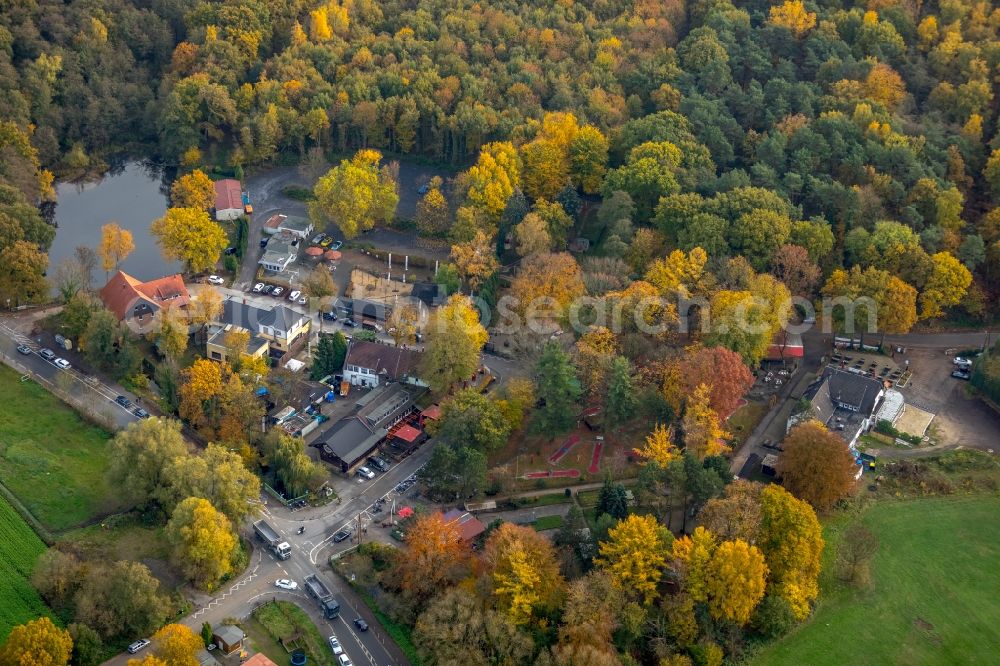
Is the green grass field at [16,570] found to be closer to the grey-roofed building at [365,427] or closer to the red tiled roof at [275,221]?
the grey-roofed building at [365,427]

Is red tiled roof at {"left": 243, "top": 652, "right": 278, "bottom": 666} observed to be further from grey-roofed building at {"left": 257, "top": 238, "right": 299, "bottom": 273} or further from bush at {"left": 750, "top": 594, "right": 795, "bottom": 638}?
grey-roofed building at {"left": 257, "top": 238, "right": 299, "bottom": 273}

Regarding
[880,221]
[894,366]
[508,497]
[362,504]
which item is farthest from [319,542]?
[880,221]

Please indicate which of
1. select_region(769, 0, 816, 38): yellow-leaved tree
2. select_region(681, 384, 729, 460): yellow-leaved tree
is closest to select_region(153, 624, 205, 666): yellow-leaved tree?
select_region(681, 384, 729, 460): yellow-leaved tree

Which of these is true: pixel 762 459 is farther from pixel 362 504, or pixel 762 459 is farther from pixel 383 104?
pixel 383 104

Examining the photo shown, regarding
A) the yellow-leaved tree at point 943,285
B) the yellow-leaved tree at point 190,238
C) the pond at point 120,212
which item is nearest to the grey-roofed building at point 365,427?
the yellow-leaved tree at point 190,238

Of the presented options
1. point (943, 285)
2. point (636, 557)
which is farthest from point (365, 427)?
point (943, 285)

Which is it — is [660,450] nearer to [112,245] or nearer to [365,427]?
[365,427]
